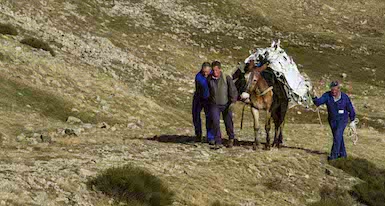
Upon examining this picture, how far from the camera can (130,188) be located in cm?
953

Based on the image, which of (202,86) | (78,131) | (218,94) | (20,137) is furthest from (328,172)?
(20,137)

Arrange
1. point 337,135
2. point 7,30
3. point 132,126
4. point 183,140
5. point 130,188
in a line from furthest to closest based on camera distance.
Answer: point 7,30 → point 132,126 → point 183,140 → point 337,135 → point 130,188

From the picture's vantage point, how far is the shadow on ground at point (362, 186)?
11906mm

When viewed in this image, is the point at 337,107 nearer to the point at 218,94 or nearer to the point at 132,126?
the point at 218,94

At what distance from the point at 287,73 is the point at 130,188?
241 inches

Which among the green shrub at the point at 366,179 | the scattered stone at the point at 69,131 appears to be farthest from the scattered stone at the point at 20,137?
the green shrub at the point at 366,179

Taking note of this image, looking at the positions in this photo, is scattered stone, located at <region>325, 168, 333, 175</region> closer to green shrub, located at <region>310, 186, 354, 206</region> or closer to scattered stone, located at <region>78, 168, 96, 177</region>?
green shrub, located at <region>310, 186, 354, 206</region>

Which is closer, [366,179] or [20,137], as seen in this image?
[366,179]

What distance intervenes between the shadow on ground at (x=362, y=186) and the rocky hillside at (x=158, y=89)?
0.89ft

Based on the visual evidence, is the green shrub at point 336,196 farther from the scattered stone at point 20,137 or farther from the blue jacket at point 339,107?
the scattered stone at point 20,137

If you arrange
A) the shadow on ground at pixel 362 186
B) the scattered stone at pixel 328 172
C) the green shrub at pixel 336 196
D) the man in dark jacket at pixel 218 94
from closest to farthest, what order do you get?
1. the green shrub at pixel 336 196
2. the shadow on ground at pixel 362 186
3. the man in dark jacket at pixel 218 94
4. the scattered stone at pixel 328 172

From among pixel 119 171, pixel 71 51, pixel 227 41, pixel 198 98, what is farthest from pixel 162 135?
pixel 227 41

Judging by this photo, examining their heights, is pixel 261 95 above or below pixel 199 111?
above

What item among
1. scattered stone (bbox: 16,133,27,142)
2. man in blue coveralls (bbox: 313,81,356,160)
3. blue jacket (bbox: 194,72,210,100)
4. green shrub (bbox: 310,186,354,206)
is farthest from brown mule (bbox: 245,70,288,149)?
scattered stone (bbox: 16,133,27,142)
